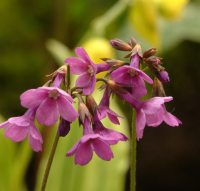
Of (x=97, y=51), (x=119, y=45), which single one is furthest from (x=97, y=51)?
(x=119, y=45)

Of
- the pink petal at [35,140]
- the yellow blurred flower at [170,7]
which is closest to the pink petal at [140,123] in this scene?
the pink petal at [35,140]

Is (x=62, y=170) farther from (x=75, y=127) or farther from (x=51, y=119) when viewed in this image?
(x=51, y=119)

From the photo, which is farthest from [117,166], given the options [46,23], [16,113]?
[46,23]

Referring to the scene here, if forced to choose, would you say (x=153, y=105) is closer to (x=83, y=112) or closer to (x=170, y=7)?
(x=83, y=112)

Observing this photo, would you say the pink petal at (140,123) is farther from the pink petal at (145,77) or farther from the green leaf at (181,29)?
the green leaf at (181,29)

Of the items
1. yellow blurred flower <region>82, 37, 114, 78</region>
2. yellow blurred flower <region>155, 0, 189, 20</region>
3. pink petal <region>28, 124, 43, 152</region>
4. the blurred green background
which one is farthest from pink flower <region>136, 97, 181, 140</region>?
the blurred green background

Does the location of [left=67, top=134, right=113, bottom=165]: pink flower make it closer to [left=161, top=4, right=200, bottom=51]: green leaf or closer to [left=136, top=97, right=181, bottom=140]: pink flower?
[left=136, top=97, right=181, bottom=140]: pink flower
